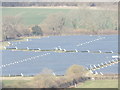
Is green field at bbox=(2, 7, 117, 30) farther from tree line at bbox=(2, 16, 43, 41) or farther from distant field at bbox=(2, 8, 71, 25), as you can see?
tree line at bbox=(2, 16, 43, 41)

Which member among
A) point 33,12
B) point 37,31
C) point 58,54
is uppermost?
point 58,54

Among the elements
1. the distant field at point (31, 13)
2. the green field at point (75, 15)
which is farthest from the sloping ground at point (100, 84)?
the distant field at point (31, 13)

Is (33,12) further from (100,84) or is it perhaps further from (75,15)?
(100,84)

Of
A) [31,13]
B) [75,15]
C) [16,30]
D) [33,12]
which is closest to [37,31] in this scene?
[16,30]

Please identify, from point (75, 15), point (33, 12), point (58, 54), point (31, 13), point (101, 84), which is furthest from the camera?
point (33, 12)

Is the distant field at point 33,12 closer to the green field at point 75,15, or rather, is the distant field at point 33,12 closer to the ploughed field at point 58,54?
the green field at point 75,15

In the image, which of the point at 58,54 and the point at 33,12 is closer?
the point at 58,54

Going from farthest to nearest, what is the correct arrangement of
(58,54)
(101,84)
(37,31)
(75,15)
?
(75,15) → (37,31) → (58,54) → (101,84)

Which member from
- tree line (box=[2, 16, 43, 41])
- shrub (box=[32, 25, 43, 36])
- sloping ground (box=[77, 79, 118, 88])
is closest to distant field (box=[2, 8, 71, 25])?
tree line (box=[2, 16, 43, 41])

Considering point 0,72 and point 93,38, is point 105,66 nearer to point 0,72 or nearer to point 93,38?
point 0,72
